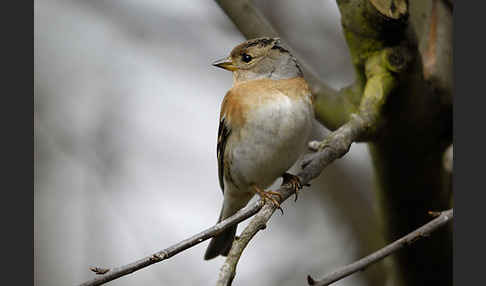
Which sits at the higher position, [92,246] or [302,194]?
[92,246]

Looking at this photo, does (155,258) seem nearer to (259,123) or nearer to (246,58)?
(259,123)

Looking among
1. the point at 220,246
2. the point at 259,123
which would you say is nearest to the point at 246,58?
the point at 259,123

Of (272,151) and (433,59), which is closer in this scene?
(272,151)

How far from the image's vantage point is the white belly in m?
2.45

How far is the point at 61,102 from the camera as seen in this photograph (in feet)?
13.3

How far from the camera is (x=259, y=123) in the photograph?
8.08ft

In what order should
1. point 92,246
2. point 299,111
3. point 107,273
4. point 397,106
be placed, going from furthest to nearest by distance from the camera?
point 92,246 < point 397,106 < point 299,111 < point 107,273

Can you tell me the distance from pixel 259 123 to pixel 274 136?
9cm

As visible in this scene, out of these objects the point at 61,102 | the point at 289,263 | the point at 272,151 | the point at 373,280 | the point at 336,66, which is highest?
the point at 61,102

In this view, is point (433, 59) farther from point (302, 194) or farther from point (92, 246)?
point (92, 246)

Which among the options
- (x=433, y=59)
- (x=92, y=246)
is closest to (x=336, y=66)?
(x=433, y=59)

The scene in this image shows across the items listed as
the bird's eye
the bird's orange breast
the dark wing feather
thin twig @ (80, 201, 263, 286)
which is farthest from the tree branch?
the bird's eye

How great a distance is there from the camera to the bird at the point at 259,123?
246 centimetres

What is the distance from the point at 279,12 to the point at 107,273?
3.32 metres
